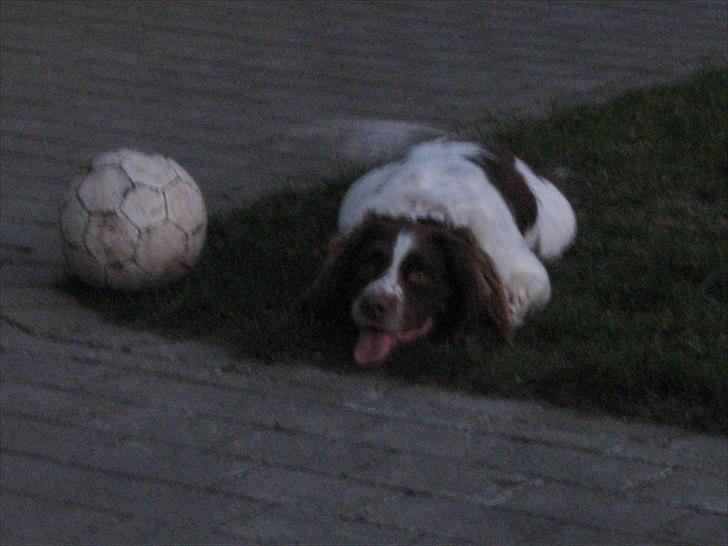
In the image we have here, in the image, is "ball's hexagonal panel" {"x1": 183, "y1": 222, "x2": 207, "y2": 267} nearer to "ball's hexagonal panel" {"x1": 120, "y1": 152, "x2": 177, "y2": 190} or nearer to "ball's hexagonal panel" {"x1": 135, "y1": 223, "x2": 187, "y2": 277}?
"ball's hexagonal panel" {"x1": 135, "y1": 223, "x2": 187, "y2": 277}

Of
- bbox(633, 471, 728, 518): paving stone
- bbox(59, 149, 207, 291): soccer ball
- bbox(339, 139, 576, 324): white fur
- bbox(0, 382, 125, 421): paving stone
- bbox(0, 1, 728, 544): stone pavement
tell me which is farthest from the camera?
bbox(59, 149, 207, 291): soccer ball

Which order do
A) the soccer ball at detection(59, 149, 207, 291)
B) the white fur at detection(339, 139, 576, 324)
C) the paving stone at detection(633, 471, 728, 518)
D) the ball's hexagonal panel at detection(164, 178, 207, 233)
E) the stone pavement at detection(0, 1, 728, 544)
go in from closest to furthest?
1. the stone pavement at detection(0, 1, 728, 544)
2. the paving stone at detection(633, 471, 728, 518)
3. the white fur at detection(339, 139, 576, 324)
4. the soccer ball at detection(59, 149, 207, 291)
5. the ball's hexagonal panel at detection(164, 178, 207, 233)

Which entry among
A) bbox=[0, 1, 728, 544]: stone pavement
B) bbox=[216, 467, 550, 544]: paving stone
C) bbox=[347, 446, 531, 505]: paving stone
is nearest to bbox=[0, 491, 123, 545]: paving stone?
bbox=[0, 1, 728, 544]: stone pavement

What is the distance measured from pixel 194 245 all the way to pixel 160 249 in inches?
7.7

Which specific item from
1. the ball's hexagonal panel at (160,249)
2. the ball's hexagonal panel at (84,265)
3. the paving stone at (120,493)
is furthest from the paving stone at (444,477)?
the ball's hexagonal panel at (84,265)

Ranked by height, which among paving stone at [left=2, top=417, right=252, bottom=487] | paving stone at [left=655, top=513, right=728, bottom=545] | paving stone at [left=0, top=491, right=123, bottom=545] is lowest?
paving stone at [left=2, top=417, right=252, bottom=487]

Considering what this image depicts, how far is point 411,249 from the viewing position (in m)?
5.69

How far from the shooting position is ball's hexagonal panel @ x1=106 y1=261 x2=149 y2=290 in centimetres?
618

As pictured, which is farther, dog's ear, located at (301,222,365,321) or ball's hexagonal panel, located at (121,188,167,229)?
ball's hexagonal panel, located at (121,188,167,229)

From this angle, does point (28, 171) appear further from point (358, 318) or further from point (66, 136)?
point (358, 318)

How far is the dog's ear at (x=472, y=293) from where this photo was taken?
5742 mm

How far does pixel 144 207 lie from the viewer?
20.4 ft

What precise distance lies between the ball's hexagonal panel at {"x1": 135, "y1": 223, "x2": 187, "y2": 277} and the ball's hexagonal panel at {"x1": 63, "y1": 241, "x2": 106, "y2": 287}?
0.15m

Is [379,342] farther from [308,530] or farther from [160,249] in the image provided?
[308,530]
